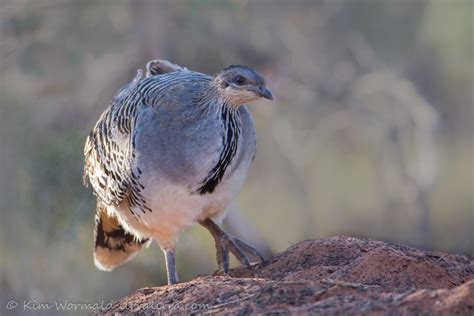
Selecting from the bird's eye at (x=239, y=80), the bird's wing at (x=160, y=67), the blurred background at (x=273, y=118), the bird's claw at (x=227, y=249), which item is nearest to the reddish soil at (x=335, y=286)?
the bird's claw at (x=227, y=249)

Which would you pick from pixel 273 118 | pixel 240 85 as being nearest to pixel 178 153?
pixel 240 85

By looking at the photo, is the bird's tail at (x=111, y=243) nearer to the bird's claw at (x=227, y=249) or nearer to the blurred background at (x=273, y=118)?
the bird's claw at (x=227, y=249)

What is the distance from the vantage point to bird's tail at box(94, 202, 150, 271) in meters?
9.23

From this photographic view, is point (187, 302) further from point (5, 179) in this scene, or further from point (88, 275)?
point (5, 179)

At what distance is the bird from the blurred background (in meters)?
3.52

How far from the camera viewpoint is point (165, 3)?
17547 millimetres

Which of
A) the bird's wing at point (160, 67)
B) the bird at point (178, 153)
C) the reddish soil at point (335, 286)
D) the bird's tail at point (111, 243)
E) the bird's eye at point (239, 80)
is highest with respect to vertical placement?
the bird's wing at point (160, 67)

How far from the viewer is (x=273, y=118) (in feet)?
64.4

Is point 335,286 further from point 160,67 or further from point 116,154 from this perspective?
point 160,67

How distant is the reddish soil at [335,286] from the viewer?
553 cm

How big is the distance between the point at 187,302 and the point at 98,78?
36.2ft

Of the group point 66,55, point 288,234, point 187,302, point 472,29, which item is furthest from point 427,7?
point 187,302

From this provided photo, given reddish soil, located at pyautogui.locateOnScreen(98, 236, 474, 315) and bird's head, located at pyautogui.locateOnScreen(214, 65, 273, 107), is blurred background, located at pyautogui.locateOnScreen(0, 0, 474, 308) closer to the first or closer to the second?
reddish soil, located at pyautogui.locateOnScreen(98, 236, 474, 315)

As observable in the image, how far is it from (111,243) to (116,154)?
1.24 m
